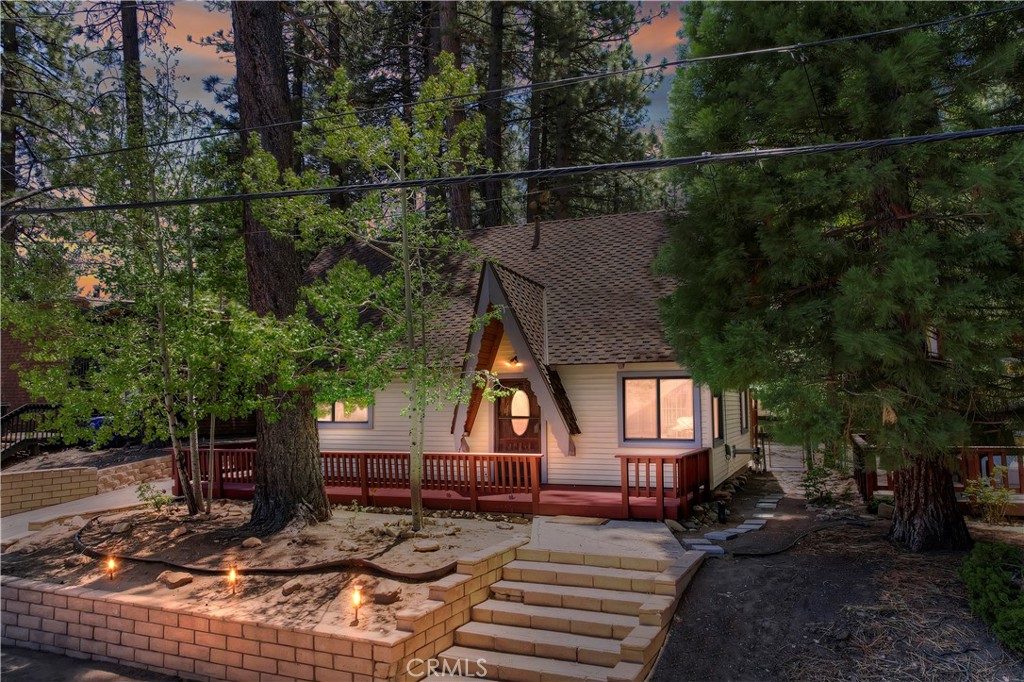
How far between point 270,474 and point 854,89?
9305 mm

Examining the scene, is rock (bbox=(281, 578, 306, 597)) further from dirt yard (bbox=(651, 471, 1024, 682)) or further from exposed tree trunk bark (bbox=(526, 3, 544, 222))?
exposed tree trunk bark (bbox=(526, 3, 544, 222))

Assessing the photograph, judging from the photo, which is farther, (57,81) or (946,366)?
(57,81)

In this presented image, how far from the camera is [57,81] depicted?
19.9 metres

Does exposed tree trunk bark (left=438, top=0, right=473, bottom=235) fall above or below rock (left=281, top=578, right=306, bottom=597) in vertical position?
above

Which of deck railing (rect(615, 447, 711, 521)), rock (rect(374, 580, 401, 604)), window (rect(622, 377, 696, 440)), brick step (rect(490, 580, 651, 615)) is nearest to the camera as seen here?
rock (rect(374, 580, 401, 604))

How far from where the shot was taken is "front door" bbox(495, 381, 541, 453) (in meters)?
14.0

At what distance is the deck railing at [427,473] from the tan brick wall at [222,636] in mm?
2963

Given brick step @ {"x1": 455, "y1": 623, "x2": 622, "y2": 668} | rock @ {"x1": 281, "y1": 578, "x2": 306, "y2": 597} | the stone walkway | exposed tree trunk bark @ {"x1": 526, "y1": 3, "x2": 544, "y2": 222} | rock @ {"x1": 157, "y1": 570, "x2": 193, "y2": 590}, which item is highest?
exposed tree trunk bark @ {"x1": 526, "y1": 3, "x2": 544, "y2": 222}

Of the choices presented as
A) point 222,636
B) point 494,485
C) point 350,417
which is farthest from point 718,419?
point 222,636

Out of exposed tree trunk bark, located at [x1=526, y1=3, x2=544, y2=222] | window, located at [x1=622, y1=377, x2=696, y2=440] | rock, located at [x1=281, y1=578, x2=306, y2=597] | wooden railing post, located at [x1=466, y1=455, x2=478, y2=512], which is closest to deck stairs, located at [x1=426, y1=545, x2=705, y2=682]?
rock, located at [x1=281, y1=578, x2=306, y2=597]

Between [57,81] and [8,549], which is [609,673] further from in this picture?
[57,81]

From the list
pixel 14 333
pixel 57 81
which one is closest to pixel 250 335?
pixel 14 333

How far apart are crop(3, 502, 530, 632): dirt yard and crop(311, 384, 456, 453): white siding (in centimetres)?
292

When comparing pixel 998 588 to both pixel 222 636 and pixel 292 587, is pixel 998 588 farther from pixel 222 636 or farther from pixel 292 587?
pixel 222 636
